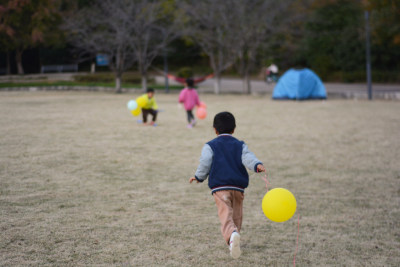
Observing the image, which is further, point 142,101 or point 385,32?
point 385,32

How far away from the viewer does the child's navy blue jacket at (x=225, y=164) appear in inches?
145

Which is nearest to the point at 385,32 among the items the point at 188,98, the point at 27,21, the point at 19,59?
the point at 188,98

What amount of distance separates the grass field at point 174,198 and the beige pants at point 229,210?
300mm

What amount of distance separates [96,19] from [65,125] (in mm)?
16907

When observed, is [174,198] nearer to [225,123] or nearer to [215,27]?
[225,123]

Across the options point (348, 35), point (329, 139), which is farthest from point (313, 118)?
point (348, 35)

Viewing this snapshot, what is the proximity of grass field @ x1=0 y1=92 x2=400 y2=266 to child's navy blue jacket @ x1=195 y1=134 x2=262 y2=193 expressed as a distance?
2.10ft

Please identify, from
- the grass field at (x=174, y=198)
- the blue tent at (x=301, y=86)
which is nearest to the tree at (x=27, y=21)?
the blue tent at (x=301, y=86)

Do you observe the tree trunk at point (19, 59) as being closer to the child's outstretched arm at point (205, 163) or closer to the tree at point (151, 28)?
the tree at point (151, 28)

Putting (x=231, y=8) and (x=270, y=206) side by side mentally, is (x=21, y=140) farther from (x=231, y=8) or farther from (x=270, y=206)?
(x=231, y=8)

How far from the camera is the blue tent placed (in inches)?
834

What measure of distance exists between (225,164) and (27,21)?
2523 cm

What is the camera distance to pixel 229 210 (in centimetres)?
366

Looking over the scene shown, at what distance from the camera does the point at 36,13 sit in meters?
25.9
